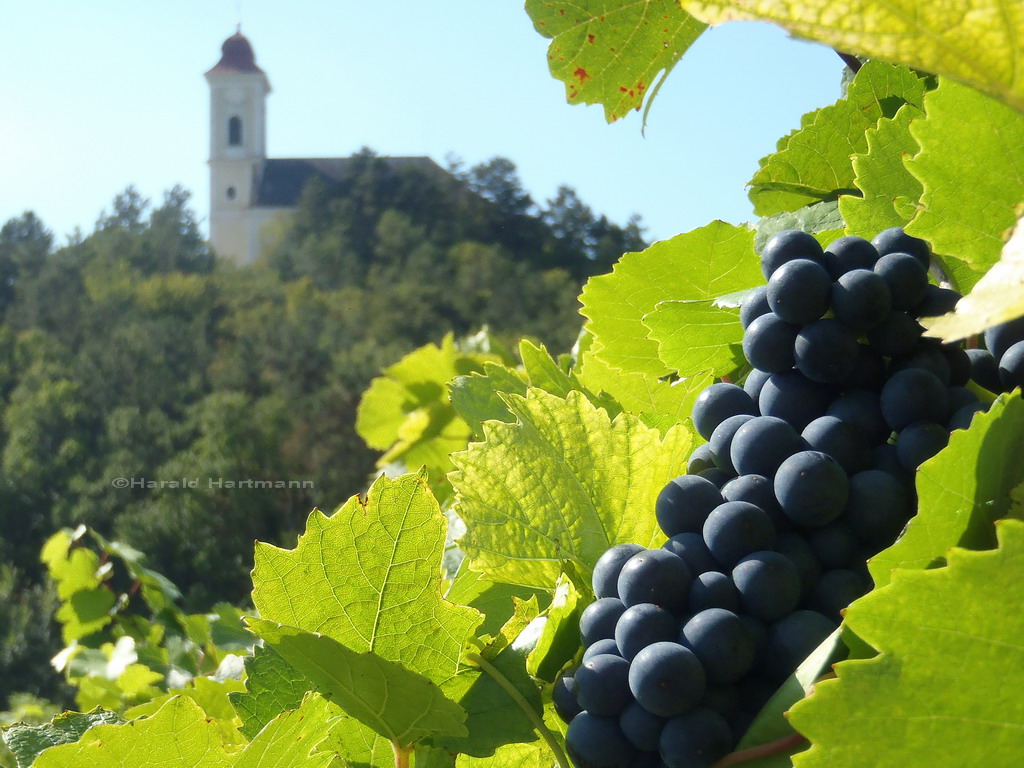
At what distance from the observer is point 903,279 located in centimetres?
35

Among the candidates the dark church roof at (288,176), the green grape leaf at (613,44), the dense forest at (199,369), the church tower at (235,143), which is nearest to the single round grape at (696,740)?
the green grape leaf at (613,44)

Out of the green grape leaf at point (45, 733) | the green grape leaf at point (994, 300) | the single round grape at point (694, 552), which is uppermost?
the green grape leaf at point (994, 300)

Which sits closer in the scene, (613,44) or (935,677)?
(935,677)

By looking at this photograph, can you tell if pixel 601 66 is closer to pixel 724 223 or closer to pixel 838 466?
pixel 724 223

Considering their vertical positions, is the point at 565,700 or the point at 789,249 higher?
the point at 789,249

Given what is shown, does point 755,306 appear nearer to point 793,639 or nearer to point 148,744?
point 793,639

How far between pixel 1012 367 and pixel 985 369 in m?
0.03

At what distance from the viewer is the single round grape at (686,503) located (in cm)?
35

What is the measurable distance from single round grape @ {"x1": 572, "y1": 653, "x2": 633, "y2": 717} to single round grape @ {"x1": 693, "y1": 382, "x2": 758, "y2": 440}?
0.35ft

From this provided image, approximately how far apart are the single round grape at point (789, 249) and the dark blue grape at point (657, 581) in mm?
121

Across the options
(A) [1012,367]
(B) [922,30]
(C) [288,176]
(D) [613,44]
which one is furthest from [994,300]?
(C) [288,176]

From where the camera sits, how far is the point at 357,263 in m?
23.1

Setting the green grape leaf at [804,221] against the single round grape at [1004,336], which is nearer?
the single round grape at [1004,336]

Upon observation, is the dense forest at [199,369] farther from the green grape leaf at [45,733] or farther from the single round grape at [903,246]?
the single round grape at [903,246]
